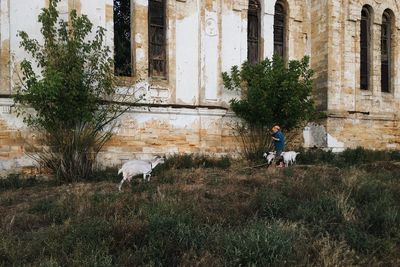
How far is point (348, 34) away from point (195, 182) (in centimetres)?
1032

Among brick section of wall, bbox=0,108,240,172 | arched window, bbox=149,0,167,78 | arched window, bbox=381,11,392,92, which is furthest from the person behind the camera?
arched window, bbox=381,11,392,92

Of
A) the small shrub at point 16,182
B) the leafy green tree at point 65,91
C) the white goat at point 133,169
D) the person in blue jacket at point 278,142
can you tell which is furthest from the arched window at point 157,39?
the small shrub at point 16,182

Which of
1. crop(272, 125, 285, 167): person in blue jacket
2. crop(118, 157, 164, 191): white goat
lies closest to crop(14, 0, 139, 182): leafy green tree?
crop(118, 157, 164, 191): white goat

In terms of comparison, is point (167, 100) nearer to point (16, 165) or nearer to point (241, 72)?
point (241, 72)

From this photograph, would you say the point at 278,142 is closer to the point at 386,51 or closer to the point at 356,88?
the point at 356,88

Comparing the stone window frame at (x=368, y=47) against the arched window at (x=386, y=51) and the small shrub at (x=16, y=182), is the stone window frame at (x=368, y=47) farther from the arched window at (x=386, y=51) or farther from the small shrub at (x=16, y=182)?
the small shrub at (x=16, y=182)

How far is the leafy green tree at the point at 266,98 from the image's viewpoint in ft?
37.2

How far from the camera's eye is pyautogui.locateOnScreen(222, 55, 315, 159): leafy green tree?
11.3 metres

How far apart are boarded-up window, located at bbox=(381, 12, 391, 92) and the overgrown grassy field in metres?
10.7

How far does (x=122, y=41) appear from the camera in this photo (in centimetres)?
1266

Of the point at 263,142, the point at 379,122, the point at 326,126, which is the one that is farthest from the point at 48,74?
the point at 379,122

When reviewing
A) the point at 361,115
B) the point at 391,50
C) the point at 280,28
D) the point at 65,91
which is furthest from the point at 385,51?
the point at 65,91

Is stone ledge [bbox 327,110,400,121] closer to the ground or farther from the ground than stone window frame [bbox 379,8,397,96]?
closer to the ground

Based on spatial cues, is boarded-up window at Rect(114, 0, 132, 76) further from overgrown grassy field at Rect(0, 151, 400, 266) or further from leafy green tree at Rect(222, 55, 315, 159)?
overgrown grassy field at Rect(0, 151, 400, 266)
